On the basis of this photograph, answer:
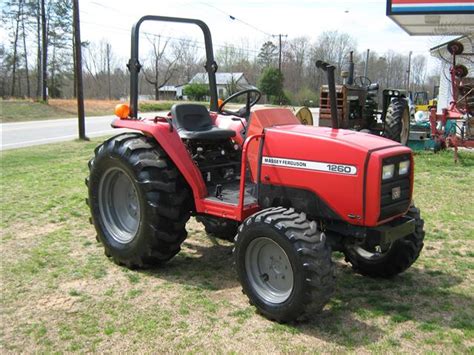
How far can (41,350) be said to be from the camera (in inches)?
125

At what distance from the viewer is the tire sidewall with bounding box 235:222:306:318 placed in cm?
329

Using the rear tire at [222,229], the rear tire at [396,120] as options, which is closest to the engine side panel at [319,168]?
the rear tire at [222,229]

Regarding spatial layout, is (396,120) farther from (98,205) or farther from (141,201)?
(141,201)

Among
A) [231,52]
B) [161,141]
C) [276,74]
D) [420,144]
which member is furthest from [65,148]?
[231,52]

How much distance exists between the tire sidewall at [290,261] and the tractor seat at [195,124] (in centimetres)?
129

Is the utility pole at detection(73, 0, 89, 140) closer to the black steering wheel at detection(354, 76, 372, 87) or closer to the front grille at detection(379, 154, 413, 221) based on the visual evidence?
the black steering wheel at detection(354, 76, 372, 87)

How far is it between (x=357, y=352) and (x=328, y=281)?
47 cm

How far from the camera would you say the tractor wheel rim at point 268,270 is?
11.6 ft

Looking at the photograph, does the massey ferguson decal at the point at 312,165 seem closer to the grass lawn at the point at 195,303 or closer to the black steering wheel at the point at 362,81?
the grass lawn at the point at 195,303

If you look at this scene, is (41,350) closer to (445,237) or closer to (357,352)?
(357,352)

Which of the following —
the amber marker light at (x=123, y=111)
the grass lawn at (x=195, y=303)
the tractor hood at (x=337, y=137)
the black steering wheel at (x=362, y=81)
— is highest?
the black steering wheel at (x=362, y=81)

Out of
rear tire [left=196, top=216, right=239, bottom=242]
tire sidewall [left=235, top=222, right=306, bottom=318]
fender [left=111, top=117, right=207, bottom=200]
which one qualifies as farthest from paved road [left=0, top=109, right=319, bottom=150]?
tire sidewall [left=235, top=222, right=306, bottom=318]

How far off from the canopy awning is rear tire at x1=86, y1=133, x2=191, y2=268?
11.5 meters

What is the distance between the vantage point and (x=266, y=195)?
12.6 feet
